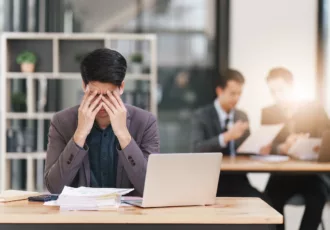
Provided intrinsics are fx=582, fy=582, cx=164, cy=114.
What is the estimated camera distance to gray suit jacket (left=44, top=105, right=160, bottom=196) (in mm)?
2559

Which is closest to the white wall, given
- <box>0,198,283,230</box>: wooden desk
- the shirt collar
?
the shirt collar

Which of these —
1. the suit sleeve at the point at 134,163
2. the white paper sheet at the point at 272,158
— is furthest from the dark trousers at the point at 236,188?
the suit sleeve at the point at 134,163

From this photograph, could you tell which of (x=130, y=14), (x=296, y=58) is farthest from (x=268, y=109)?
(x=130, y=14)

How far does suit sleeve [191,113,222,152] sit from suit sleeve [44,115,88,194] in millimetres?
1904

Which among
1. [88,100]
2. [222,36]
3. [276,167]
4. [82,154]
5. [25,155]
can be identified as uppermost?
[222,36]

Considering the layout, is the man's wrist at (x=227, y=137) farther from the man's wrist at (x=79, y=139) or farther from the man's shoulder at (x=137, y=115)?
the man's wrist at (x=79, y=139)

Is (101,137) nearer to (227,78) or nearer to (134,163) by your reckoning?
(134,163)

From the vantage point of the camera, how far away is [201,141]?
4559 millimetres

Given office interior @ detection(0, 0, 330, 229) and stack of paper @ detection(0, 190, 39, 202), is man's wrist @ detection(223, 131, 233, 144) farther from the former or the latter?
stack of paper @ detection(0, 190, 39, 202)

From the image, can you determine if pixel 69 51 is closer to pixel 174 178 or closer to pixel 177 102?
pixel 177 102

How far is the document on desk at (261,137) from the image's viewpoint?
4246 millimetres

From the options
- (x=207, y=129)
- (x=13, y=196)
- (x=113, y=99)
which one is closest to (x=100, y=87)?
(x=113, y=99)

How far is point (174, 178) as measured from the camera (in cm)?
213

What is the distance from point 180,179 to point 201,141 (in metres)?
2.43
